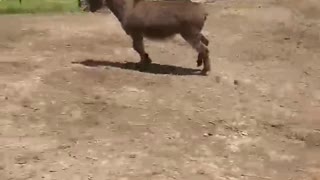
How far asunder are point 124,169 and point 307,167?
1.50 meters

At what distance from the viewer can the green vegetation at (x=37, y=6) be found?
35.4ft

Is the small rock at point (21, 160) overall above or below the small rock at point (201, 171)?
below

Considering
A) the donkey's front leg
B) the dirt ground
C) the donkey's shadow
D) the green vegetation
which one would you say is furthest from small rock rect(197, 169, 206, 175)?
the green vegetation

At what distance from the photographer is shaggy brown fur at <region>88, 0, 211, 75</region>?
24.2 ft

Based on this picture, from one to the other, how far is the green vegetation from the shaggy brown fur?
3.58 metres

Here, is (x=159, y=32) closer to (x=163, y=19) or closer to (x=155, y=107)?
(x=163, y=19)

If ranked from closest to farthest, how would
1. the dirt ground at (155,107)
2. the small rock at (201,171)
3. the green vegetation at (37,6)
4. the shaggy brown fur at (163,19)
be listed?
1. the small rock at (201,171)
2. the dirt ground at (155,107)
3. the shaggy brown fur at (163,19)
4. the green vegetation at (37,6)

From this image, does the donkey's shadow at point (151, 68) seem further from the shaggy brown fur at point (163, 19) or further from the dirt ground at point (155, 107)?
the shaggy brown fur at point (163, 19)

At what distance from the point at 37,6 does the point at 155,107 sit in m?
5.00

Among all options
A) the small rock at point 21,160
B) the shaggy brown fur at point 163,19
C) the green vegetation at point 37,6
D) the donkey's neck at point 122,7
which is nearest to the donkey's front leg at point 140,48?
the shaggy brown fur at point 163,19

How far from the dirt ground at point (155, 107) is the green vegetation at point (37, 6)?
47.4 inches

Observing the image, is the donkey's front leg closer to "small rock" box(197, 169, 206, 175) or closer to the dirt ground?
the dirt ground

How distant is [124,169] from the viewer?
5.38 meters

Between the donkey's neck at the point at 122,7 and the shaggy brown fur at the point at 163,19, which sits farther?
the donkey's neck at the point at 122,7
